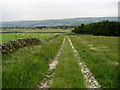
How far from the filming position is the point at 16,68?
13.5m

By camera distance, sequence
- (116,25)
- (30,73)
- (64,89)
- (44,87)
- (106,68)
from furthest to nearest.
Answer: (116,25)
(106,68)
(30,73)
(44,87)
(64,89)

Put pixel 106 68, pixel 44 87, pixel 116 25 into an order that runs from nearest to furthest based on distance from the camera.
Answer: pixel 44 87 → pixel 106 68 → pixel 116 25

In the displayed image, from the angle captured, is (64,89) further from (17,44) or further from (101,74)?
(17,44)

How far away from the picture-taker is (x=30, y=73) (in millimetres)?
13438

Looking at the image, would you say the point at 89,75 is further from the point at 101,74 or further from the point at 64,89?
the point at 64,89

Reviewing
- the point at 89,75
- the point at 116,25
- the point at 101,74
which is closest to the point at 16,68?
the point at 89,75

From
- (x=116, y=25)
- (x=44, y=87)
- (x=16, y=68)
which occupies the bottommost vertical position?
(x=44, y=87)

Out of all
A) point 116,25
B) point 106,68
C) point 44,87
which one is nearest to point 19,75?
point 44,87

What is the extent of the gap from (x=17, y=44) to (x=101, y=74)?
17.5 metres

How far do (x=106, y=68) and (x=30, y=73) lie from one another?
7556 millimetres

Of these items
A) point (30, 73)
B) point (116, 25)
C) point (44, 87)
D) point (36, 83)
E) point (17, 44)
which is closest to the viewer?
point (44, 87)

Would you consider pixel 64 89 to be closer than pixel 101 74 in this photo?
Yes

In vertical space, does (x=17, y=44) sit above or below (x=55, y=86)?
above

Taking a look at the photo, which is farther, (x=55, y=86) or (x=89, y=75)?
(x=89, y=75)
